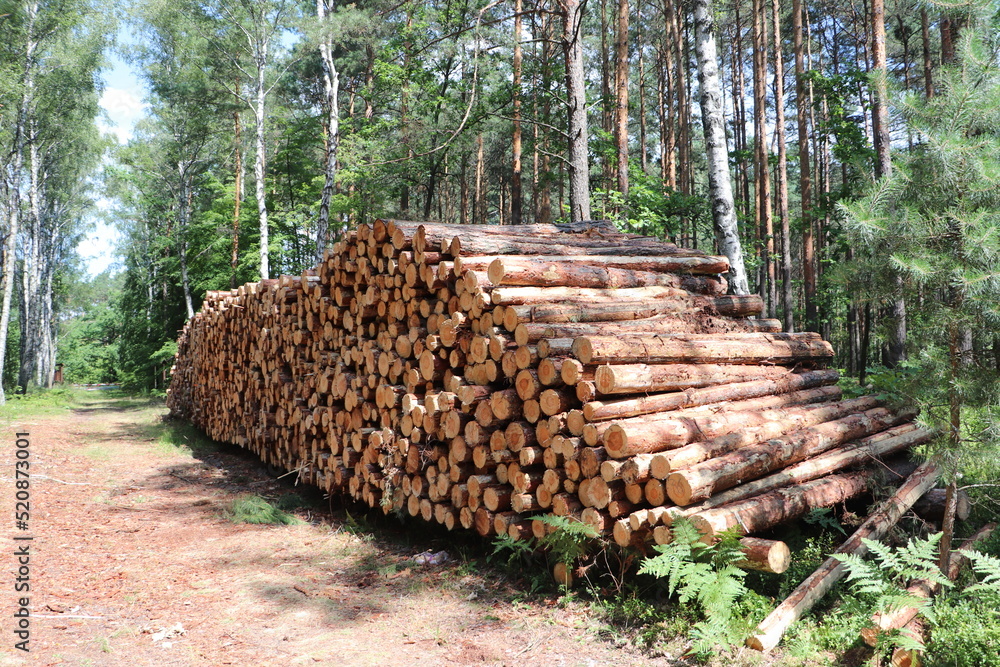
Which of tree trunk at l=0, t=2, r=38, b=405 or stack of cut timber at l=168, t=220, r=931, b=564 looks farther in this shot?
tree trunk at l=0, t=2, r=38, b=405

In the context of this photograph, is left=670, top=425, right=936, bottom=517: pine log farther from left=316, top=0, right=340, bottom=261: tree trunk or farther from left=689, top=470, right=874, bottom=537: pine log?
left=316, top=0, right=340, bottom=261: tree trunk

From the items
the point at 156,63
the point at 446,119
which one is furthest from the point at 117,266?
the point at 446,119

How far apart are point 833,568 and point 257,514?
18.0ft

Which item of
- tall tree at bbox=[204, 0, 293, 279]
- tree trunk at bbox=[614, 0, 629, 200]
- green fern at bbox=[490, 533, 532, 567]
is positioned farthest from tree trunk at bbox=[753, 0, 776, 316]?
green fern at bbox=[490, 533, 532, 567]

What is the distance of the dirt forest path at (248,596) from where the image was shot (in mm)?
3842

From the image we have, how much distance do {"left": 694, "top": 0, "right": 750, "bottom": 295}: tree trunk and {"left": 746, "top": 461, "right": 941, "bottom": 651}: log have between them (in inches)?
157

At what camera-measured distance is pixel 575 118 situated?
34.8ft

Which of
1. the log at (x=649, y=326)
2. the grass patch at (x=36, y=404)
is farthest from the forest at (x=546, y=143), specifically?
the grass patch at (x=36, y=404)

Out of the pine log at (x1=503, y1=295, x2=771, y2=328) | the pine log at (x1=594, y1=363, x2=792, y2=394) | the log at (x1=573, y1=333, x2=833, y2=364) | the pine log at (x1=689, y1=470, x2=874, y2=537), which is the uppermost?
the pine log at (x1=503, y1=295, x2=771, y2=328)

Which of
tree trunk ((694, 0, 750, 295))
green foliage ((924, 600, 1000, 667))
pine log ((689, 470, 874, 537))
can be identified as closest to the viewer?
green foliage ((924, 600, 1000, 667))

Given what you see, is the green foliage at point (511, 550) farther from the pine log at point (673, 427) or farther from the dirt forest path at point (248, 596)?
the pine log at point (673, 427)

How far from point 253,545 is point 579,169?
7.43 metres

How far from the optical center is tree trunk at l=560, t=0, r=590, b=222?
1050cm

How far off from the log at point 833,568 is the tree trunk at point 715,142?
3995mm
